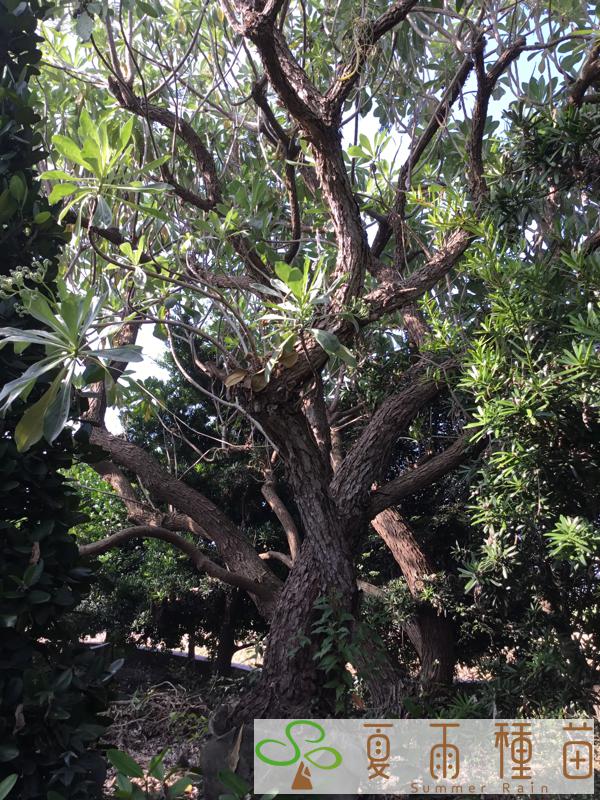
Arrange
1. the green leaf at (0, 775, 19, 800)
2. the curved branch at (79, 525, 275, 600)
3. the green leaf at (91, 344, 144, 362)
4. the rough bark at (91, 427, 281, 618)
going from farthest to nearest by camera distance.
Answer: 1. the rough bark at (91, 427, 281, 618)
2. the curved branch at (79, 525, 275, 600)
3. the green leaf at (91, 344, 144, 362)
4. the green leaf at (0, 775, 19, 800)

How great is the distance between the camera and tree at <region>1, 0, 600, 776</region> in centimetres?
207

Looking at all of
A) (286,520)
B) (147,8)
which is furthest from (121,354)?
(286,520)

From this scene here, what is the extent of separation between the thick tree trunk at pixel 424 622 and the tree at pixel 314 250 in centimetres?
2

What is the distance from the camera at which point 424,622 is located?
3.34 m

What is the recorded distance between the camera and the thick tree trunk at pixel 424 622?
3.25 m

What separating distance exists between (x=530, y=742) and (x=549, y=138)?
6.37 feet

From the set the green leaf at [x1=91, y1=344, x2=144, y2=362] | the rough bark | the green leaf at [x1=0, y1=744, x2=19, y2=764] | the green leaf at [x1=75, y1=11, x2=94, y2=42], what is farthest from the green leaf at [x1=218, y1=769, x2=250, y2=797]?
the green leaf at [x1=75, y1=11, x2=94, y2=42]

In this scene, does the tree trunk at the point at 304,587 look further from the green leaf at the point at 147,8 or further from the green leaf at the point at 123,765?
the green leaf at the point at 147,8

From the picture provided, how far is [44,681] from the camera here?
1.35 metres

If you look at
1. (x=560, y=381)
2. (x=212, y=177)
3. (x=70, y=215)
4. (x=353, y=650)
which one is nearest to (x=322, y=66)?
(x=212, y=177)

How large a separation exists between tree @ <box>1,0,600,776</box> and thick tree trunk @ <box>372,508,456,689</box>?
0.02 meters

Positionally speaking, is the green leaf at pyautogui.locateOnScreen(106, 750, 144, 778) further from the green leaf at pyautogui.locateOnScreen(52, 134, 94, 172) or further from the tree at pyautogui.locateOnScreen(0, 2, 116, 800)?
the green leaf at pyautogui.locateOnScreen(52, 134, 94, 172)

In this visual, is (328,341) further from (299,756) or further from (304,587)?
(299,756)

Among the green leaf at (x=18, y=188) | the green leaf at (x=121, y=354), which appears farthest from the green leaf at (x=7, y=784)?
the green leaf at (x=18, y=188)
